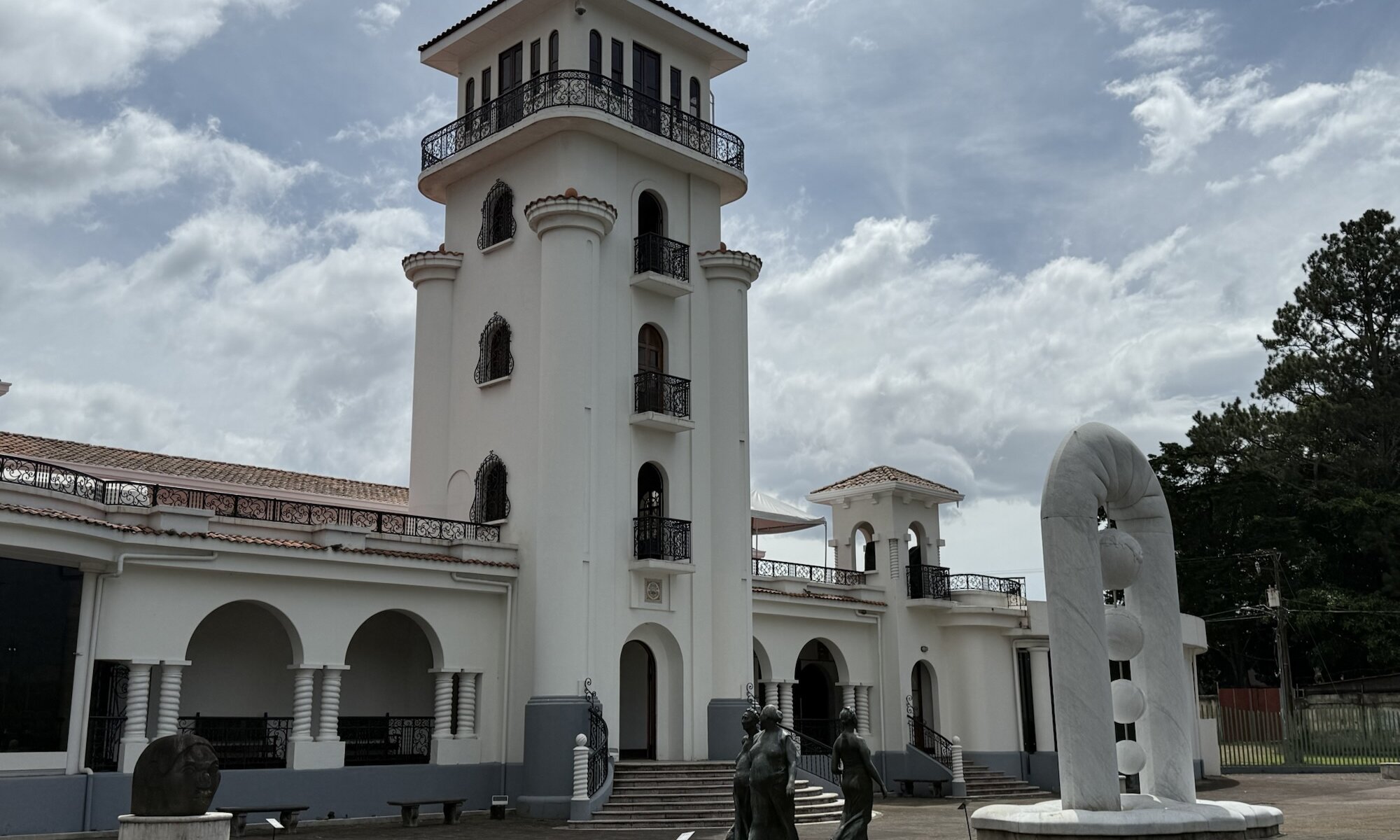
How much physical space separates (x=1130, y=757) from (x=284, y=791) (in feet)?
40.7

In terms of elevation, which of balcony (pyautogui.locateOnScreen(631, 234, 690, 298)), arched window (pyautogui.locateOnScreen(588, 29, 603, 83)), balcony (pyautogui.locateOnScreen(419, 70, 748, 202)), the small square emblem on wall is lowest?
the small square emblem on wall

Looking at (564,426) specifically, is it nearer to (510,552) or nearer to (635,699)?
(510,552)

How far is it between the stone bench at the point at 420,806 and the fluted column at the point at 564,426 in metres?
2.39

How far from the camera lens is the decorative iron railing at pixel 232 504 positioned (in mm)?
17234

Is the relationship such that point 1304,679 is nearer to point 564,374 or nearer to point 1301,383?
point 1301,383

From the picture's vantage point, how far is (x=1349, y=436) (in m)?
45.3

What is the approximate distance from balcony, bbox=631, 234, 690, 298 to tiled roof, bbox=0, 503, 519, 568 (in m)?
5.93

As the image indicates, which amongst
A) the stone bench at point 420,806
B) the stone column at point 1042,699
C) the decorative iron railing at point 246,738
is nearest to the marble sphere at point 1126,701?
the stone bench at point 420,806

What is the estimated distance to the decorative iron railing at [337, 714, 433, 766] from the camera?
21844 millimetres

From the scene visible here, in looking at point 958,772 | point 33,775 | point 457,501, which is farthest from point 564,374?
point 958,772

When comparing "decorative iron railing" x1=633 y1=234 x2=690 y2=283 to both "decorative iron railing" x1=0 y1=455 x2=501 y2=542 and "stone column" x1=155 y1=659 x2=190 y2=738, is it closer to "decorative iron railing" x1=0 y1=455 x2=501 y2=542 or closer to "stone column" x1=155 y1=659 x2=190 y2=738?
"decorative iron railing" x1=0 y1=455 x2=501 y2=542

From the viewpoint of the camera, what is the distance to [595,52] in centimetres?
2536

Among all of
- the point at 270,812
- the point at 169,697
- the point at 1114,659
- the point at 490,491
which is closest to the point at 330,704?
the point at 270,812

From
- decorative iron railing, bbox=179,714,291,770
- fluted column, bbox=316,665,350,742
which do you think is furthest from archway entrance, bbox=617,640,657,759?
decorative iron railing, bbox=179,714,291,770
